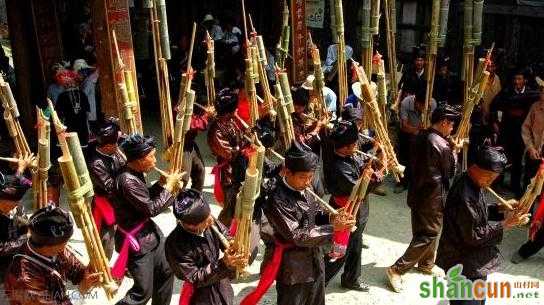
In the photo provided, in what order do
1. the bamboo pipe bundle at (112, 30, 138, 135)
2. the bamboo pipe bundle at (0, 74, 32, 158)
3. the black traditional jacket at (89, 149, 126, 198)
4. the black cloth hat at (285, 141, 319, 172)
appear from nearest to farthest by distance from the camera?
the black cloth hat at (285, 141, 319, 172)
the black traditional jacket at (89, 149, 126, 198)
the bamboo pipe bundle at (0, 74, 32, 158)
the bamboo pipe bundle at (112, 30, 138, 135)

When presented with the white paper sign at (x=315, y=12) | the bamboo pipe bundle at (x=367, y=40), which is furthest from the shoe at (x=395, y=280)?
the white paper sign at (x=315, y=12)

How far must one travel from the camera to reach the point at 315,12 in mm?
11727

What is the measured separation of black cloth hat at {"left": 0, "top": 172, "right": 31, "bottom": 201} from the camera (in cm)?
399

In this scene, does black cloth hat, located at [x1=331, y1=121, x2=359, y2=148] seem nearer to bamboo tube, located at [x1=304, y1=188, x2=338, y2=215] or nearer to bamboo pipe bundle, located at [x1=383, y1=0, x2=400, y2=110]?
bamboo tube, located at [x1=304, y1=188, x2=338, y2=215]

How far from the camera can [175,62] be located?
37.9 feet

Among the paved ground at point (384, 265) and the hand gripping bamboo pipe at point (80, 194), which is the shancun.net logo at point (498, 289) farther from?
the hand gripping bamboo pipe at point (80, 194)

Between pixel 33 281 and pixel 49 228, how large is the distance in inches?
13.0

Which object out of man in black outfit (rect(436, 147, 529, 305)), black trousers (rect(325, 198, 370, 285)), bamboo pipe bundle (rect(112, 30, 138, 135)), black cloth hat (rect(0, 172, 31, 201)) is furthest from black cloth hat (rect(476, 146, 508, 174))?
black cloth hat (rect(0, 172, 31, 201))

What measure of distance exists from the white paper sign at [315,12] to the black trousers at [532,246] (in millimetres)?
6861

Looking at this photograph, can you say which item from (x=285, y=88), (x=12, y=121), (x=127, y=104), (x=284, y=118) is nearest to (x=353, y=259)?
(x=284, y=118)

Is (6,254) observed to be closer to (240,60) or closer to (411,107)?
(411,107)

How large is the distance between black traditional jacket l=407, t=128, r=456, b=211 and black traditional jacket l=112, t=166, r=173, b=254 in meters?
2.35

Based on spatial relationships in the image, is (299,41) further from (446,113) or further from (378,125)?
(446,113)

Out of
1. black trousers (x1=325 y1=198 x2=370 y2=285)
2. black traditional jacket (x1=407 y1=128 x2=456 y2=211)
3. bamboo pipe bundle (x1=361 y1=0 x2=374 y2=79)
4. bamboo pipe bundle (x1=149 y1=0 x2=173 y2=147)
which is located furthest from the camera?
bamboo pipe bundle (x1=361 y1=0 x2=374 y2=79)
